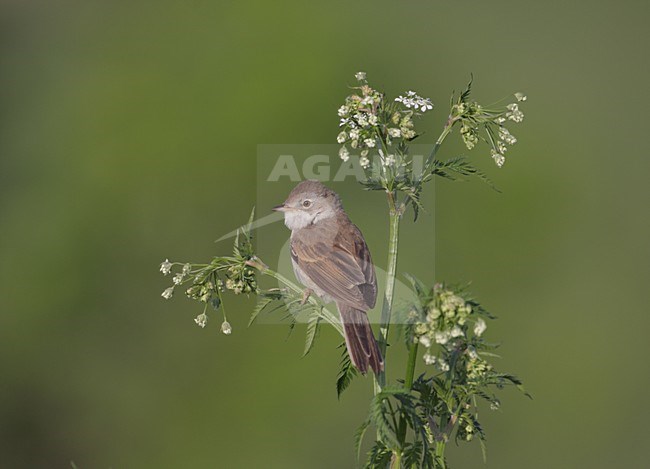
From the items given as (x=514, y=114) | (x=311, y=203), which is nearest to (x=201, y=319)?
(x=514, y=114)

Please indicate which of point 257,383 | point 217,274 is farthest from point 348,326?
point 257,383

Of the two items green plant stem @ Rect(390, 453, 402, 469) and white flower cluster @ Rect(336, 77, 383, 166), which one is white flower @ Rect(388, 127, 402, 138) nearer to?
white flower cluster @ Rect(336, 77, 383, 166)

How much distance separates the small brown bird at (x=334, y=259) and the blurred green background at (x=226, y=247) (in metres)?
2.97

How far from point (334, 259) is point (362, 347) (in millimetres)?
1459

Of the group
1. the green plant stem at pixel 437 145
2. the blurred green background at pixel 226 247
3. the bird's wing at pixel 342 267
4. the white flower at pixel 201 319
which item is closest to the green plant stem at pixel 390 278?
the green plant stem at pixel 437 145

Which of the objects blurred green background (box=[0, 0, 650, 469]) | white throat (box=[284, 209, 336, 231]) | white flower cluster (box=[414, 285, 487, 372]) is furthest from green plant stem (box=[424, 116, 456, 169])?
blurred green background (box=[0, 0, 650, 469])

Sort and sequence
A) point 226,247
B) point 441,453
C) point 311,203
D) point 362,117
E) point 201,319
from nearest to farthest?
point 441,453, point 362,117, point 201,319, point 311,203, point 226,247

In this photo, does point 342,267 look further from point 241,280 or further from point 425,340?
point 425,340

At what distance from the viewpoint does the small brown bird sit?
3.92 meters

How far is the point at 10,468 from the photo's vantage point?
33.0 feet

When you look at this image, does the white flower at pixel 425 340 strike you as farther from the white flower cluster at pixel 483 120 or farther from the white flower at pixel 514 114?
the white flower at pixel 514 114

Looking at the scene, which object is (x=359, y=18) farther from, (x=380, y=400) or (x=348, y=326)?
(x=380, y=400)

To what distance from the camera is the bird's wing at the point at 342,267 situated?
14.6 ft

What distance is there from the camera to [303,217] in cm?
562
